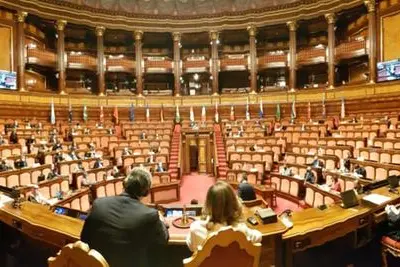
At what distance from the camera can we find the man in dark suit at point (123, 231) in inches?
68.3

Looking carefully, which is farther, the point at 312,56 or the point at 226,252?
the point at 312,56

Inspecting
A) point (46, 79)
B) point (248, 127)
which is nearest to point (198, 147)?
point (248, 127)

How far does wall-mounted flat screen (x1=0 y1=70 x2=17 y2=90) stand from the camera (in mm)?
13484

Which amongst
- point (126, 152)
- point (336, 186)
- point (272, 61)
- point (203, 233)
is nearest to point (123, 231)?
point (203, 233)

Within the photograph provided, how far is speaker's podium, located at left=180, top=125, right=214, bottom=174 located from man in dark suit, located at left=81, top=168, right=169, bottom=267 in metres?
9.90

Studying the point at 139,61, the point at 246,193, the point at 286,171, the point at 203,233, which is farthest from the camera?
the point at 139,61

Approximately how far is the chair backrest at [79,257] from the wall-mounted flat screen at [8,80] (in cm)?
1421

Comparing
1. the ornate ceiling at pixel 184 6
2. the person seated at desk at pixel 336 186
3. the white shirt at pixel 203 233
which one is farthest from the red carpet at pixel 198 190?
the ornate ceiling at pixel 184 6

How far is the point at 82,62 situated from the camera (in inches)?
655

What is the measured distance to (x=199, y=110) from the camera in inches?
663

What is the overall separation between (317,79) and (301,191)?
12468 mm

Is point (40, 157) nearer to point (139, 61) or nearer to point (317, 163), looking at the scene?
point (317, 163)

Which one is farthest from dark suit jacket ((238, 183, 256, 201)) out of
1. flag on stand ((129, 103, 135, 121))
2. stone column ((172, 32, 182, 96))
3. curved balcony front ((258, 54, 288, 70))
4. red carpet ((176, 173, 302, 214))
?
curved balcony front ((258, 54, 288, 70))

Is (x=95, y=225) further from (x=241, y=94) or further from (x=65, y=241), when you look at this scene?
(x=241, y=94)
